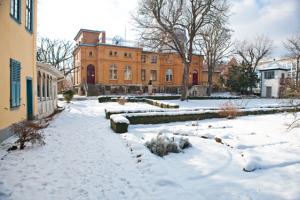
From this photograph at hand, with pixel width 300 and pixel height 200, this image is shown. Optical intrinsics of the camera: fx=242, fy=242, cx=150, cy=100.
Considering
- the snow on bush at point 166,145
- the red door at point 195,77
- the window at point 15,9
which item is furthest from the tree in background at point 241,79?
the window at point 15,9

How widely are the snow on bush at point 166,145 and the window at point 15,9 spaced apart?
7.02 m

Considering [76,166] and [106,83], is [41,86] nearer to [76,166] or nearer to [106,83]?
[76,166]

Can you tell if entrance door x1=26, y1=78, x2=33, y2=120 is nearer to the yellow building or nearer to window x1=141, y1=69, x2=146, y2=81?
the yellow building

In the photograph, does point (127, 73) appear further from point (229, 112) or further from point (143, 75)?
point (229, 112)

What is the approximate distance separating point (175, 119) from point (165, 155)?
23.2 feet

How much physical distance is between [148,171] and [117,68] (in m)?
35.3

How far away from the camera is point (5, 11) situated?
812cm

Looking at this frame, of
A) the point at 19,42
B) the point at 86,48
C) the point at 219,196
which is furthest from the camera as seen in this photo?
Result: the point at 86,48

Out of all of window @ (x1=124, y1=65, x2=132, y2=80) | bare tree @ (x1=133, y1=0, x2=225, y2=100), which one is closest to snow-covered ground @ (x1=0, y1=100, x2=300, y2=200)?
bare tree @ (x1=133, y1=0, x2=225, y2=100)

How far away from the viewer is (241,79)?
42000 mm

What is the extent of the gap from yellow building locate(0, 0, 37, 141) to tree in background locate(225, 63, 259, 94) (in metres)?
36.3

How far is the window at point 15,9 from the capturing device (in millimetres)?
9031

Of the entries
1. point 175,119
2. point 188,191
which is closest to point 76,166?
point 188,191

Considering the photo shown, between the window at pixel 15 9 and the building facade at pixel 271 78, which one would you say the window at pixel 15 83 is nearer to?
the window at pixel 15 9
